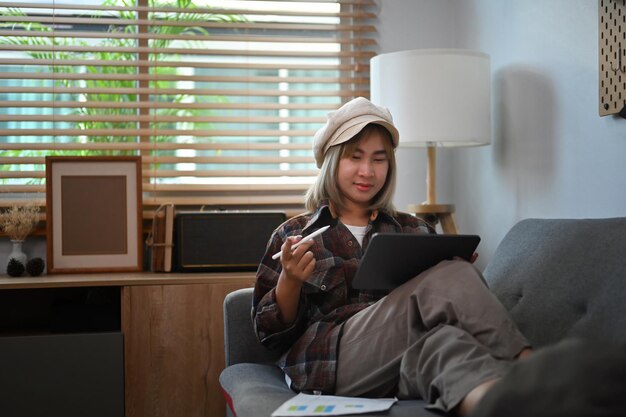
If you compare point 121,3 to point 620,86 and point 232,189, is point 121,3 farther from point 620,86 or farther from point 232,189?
point 620,86

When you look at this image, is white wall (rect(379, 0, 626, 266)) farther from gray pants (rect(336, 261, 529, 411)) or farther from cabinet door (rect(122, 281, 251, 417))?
cabinet door (rect(122, 281, 251, 417))

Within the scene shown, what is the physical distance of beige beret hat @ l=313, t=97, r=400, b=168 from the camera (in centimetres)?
215

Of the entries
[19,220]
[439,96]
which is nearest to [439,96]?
[439,96]

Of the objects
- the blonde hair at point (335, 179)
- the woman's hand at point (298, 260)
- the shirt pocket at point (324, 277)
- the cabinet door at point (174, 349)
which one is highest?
the blonde hair at point (335, 179)

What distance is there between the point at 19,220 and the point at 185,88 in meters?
0.83

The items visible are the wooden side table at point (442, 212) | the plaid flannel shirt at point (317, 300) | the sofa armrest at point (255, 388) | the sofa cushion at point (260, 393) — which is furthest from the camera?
the wooden side table at point (442, 212)

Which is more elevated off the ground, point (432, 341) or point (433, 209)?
point (433, 209)

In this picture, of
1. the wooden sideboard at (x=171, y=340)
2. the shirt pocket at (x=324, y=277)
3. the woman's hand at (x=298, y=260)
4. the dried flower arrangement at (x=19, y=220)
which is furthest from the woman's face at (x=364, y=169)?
the dried flower arrangement at (x=19, y=220)

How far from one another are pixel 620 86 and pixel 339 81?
1453mm

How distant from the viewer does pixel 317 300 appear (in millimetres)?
2057

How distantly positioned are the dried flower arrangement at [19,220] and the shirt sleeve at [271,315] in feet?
4.21

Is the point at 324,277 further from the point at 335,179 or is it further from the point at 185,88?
the point at 185,88

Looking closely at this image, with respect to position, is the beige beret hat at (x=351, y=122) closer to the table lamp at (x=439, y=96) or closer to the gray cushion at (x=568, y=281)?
the table lamp at (x=439, y=96)

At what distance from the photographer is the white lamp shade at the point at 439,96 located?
8.52 ft
